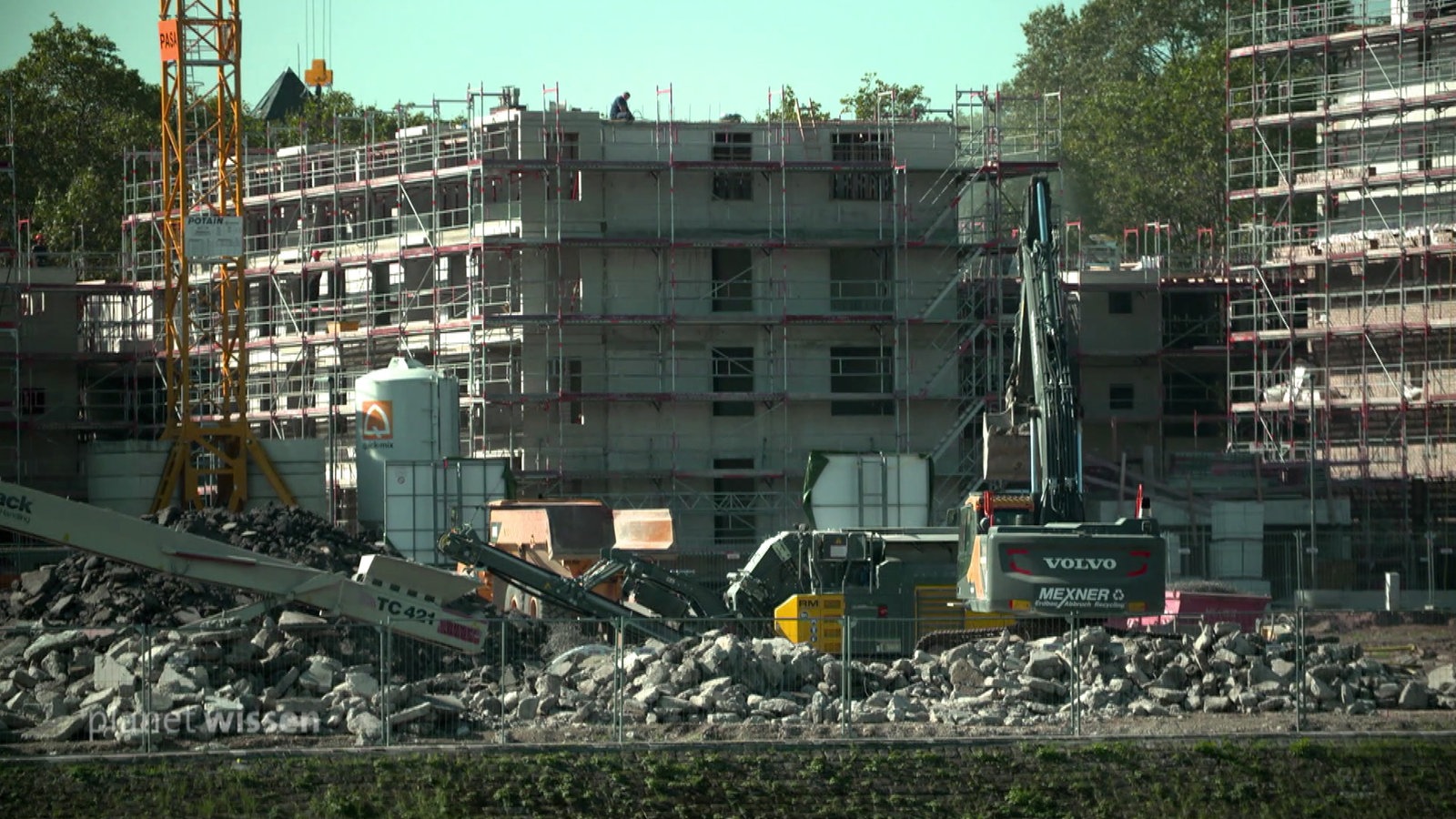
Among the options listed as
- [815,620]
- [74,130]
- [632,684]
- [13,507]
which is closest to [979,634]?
[815,620]

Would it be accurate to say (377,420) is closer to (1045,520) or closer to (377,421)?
(377,421)

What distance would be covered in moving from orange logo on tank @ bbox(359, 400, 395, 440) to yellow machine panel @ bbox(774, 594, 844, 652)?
74.6 ft

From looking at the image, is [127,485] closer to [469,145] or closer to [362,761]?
[469,145]

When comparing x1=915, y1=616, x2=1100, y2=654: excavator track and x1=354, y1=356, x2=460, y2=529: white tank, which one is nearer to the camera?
x1=915, y1=616, x2=1100, y2=654: excavator track

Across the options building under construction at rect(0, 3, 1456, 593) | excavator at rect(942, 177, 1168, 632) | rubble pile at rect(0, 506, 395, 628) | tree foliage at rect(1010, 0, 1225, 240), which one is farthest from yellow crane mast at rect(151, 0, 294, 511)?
tree foliage at rect(1010, 0, 1225, 240)

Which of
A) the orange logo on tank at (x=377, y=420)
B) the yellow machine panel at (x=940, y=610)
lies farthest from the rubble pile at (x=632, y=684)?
the orange logo on tank at (x=377, y=420)

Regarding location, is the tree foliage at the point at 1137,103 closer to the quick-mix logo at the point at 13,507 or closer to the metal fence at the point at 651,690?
the metal fence at the point at 651,690

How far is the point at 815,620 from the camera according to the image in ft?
126

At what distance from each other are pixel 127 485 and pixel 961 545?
108 feet

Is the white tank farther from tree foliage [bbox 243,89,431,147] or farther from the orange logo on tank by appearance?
tree foliage [bbox 243,89,431,147]

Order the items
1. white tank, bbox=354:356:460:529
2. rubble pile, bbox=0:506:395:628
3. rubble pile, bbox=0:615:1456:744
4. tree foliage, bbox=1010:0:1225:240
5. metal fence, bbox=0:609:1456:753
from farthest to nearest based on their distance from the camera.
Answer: tree foliage, bbox=1010:0:1225:240 < white tank, bbox=354:356:460:529 < rubble pile, bbox=0:506:395:628 < rubble pile, bbox=0:615:1456:744 < metal fence, bbox=0:609:1456:753

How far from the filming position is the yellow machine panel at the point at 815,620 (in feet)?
126

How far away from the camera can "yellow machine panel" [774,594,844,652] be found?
38.4 m

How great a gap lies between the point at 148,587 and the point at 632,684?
40.1ft
